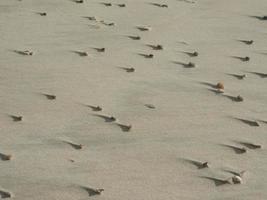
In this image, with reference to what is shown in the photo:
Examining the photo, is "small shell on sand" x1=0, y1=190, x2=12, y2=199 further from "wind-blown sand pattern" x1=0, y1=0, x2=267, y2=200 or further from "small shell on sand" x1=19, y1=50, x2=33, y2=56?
"small shell on sand" x1=19, y1=50, x2=33, y2=56

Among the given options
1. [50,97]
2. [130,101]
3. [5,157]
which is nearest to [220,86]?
[130,101]

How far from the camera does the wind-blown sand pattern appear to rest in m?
3.10

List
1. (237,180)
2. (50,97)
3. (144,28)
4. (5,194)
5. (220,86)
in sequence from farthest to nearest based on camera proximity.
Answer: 1. (144,28)
2. (220,86)
3. (50,97)
4. (237,180)
5. (5,194)

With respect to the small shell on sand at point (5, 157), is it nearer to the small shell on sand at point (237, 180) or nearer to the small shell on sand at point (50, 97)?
the small shell on sand at point (50, 97)

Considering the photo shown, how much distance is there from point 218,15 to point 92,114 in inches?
99.2

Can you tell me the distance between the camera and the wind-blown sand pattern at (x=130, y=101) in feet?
10.2

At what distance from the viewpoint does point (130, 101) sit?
3.96m

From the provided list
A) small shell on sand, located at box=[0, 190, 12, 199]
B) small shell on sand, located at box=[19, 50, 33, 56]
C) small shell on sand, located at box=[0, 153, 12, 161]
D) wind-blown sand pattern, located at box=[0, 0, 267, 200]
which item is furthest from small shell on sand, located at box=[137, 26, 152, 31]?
small shell on sand, located at box=[0, 190, 12, 199]

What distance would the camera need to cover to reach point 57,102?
153 inches

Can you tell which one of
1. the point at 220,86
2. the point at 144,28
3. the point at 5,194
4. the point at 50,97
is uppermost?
the point at 144,28

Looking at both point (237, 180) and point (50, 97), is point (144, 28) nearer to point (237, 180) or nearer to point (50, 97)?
point (50, 97)

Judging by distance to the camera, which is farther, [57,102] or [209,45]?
[209,45]

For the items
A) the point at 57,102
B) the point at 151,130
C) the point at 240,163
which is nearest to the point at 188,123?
the point at 151,130

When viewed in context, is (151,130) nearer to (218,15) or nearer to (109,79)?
(109,79)
